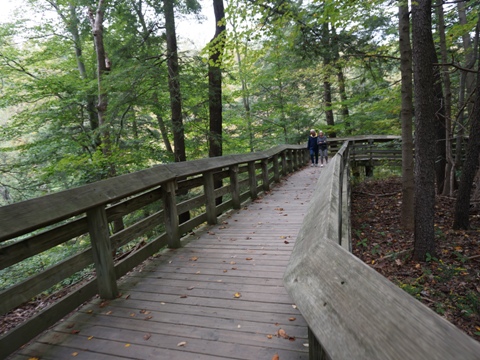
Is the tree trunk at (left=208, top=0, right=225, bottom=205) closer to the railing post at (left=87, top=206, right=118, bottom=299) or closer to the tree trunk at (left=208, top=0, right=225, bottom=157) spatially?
the tree trunk at (left=208, top=0, right=225, bottom=157)

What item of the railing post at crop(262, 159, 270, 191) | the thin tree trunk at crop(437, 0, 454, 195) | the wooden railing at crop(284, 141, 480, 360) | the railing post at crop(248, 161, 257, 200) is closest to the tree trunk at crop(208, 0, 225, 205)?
the railing post at crop(262, 159, 270, 191)

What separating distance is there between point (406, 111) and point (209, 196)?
184 inches

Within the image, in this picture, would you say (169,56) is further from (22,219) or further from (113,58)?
(22,219)

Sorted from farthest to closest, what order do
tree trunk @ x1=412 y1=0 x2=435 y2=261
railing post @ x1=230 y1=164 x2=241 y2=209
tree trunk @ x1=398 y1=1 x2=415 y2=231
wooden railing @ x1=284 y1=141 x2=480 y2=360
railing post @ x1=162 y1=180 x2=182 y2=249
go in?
railing post @ x1=230 y1=164 x2=241 y2=209, tree trunk @ x1=398 y1=1 x2=415 y2=231, tree trunk @ x1=412 y1=0 x2=435 y2=261, railing post @ x1=162 y1=180 x2=182 y2=249, wooden railing @ x1=284 y1=141 x2=480 y2=360

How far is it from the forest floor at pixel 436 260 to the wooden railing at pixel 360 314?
4.02 meters

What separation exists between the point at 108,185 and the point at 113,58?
899cm

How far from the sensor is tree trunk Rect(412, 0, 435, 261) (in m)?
5.11

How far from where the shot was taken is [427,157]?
17.9 ft

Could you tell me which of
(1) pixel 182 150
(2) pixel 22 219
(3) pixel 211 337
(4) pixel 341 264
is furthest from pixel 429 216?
(1) pixel 182 150

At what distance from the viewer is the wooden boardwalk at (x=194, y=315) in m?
2.40

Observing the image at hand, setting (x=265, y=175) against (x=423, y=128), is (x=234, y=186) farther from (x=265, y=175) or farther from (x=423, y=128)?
(x=423, y=128)

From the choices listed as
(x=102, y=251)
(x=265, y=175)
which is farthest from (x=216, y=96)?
(x=102, y=251)

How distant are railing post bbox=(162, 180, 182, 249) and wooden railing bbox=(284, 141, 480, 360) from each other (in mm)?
3201

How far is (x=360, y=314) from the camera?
99cm
